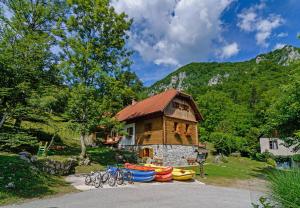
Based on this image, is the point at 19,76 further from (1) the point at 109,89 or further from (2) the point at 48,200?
(1) the point at 109,89

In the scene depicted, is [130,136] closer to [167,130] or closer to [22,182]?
[167,130]

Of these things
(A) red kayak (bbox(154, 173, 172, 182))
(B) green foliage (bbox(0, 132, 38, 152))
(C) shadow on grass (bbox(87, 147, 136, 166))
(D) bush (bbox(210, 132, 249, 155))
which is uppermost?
(D) bush (bbox(210, 132, 249, 155))

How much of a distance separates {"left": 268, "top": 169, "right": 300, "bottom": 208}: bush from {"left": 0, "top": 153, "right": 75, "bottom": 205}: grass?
9602mm

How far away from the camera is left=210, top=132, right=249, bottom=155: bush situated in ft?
136

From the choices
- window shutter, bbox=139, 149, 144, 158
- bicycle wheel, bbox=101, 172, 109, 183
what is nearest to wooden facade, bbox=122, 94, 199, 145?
window shutter, bbox=139, 149, 144, 158

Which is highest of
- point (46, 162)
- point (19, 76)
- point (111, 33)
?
point (111, 33)

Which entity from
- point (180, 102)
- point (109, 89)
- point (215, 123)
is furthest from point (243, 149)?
point (109, 89)

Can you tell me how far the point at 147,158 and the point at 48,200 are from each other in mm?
16716

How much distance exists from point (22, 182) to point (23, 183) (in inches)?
4.1

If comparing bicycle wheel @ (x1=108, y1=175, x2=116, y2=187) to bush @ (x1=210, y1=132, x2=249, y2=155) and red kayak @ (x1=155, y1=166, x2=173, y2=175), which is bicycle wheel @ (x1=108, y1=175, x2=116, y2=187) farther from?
bush @ (x1=210, y1=132, x2=249, y2=155)

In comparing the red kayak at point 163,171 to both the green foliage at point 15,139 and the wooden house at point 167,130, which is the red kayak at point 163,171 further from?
the green foliage at point 15,139

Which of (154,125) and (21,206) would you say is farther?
(154,125)

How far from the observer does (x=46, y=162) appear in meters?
15.7

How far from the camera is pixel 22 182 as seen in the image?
12125mm
